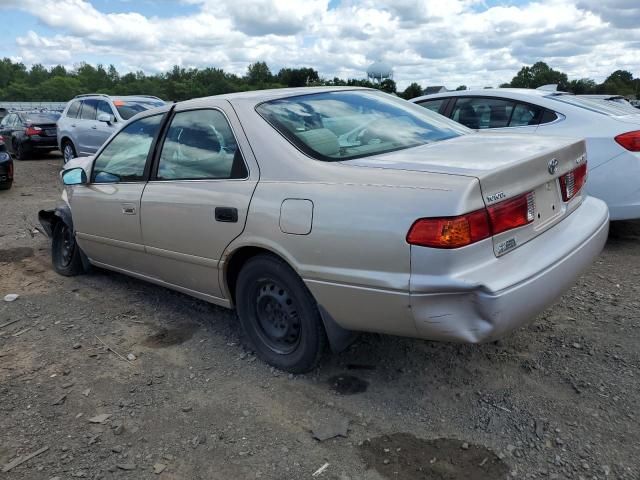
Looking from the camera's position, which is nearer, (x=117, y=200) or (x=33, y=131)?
(x=117, y=200)

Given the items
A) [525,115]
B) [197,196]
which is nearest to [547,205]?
[197,196]

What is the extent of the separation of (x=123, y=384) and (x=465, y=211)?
7.23 feet

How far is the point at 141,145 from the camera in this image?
4.07 m

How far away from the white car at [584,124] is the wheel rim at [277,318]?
2779mm

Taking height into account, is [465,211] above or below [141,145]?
below

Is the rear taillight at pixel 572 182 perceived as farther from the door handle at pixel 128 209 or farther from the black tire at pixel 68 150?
the black tire at pixel 68 150

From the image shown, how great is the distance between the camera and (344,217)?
8.52 ft

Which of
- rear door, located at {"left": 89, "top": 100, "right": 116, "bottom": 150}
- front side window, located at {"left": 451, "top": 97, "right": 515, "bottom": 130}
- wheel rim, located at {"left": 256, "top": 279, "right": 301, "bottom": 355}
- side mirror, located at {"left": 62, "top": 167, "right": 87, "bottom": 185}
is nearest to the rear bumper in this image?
wheel rim, located at {"left": 256, "top": 279, "right": 301, "bottom": 355}

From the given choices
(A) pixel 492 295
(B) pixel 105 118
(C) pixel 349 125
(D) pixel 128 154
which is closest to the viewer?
(A) pixel 492 295

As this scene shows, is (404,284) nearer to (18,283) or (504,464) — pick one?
(504,464)

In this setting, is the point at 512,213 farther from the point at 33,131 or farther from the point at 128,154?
the point at 33,131

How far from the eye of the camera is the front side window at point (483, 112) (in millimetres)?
5855

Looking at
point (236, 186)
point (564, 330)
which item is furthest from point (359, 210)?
point (564, 330)

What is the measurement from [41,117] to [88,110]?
4890 mm
